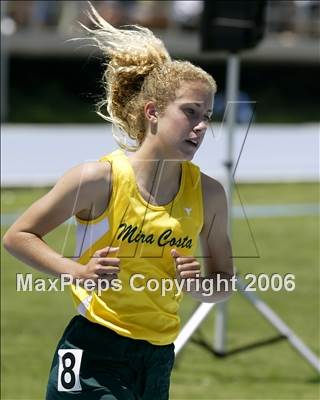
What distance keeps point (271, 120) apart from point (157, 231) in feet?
80.5

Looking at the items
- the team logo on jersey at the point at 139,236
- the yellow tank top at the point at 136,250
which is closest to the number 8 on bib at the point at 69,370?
the yellow tank top at the point at 136,250

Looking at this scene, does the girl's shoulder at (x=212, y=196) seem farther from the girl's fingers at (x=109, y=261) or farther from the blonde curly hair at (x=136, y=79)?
the girl's fingers at (x=109, y=261)

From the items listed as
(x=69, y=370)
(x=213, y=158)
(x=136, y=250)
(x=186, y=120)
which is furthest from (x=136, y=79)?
(x=213, y=158)

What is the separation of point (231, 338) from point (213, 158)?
7.67m

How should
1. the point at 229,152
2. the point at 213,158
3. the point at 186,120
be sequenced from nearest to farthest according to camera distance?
1. the point at 186,120
2. the point at 229,152
3. the point at 213,158

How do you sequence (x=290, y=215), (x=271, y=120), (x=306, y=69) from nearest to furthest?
(x=290, y=215) → (x=271, y=120) → (x=306, y=69)

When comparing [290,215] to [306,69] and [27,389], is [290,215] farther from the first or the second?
[306,69]

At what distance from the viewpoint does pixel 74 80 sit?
2927cm

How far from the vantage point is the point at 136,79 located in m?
4.17

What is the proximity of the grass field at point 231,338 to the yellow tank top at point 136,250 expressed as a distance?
118 cm

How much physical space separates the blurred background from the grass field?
0.04 ft

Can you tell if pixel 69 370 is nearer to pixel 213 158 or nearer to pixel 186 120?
pixel 186 120

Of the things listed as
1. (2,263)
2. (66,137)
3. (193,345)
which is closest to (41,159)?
(66,137)

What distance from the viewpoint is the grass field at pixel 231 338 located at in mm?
7312
